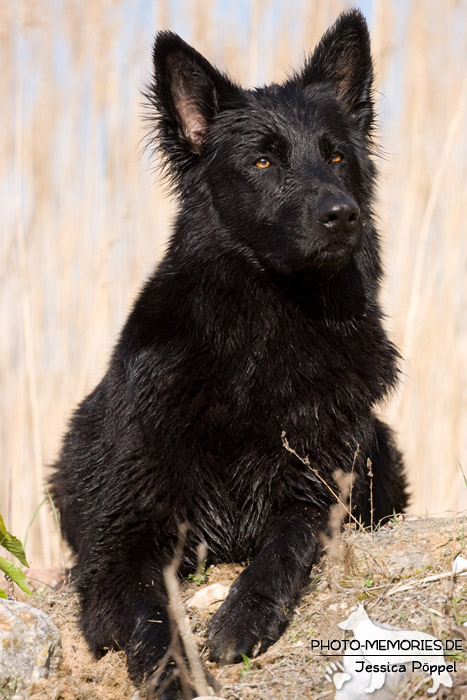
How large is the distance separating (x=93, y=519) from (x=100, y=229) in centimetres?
299

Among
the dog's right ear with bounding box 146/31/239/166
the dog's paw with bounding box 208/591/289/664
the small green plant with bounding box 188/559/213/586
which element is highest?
the dog's right ear with bounding box 146/31/239/166

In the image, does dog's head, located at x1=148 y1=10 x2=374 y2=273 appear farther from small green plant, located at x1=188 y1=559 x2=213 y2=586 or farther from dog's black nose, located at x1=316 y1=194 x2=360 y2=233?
small green plant, located at x1=188 y1=559 x2=213 y2=586

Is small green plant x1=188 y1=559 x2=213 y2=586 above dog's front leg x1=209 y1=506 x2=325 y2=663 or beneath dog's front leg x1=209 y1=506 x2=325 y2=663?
beneath

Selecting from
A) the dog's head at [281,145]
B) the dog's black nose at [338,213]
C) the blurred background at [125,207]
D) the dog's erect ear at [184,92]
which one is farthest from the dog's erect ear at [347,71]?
the blurred background at [125,207]

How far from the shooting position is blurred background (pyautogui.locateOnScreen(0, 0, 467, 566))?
5.53m

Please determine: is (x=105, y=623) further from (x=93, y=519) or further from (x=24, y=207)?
(x=24, y=207)

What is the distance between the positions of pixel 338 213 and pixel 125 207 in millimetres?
3129

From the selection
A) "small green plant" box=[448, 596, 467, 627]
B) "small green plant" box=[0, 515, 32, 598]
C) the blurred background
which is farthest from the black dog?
the blurred background

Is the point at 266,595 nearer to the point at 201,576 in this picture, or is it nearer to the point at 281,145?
the point at 201,576

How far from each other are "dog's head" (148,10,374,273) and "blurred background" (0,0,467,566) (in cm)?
191

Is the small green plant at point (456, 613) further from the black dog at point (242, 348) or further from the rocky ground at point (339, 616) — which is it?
the black dog at point (242, 348)

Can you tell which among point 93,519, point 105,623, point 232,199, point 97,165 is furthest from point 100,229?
point 105,623

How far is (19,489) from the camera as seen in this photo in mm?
5449

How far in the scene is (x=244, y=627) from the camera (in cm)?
246
